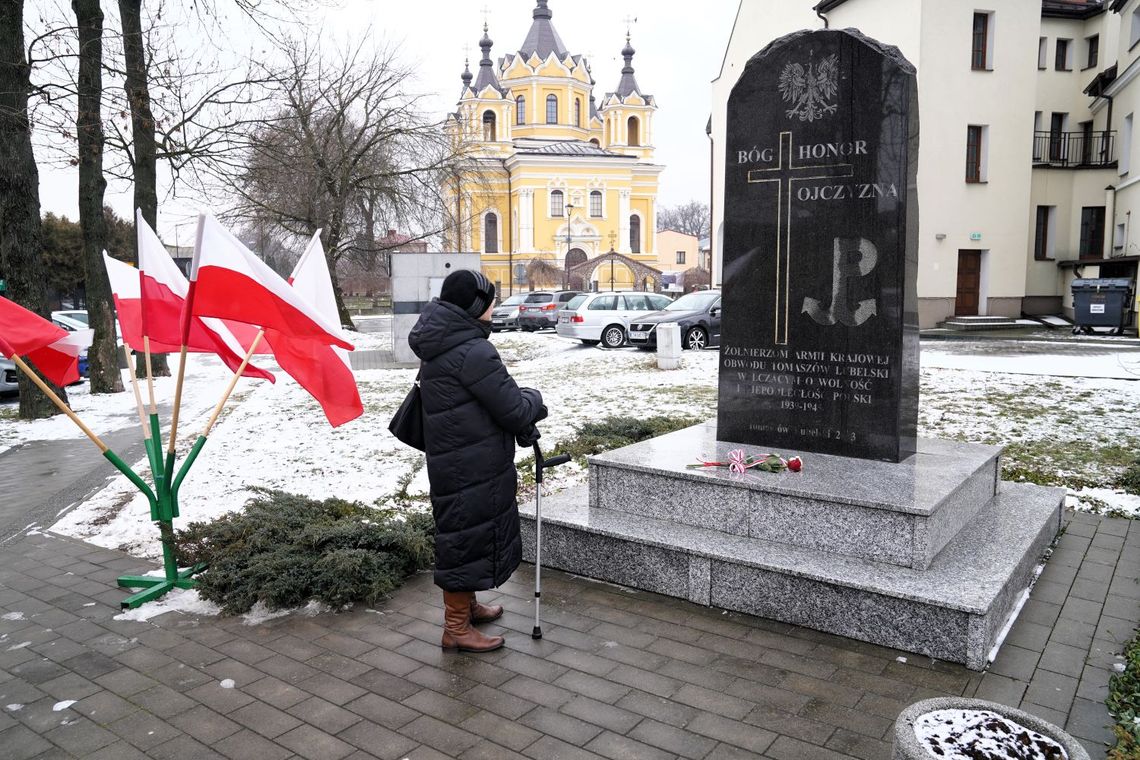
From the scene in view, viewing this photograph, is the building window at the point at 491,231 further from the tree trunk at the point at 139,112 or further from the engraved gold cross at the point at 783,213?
the engraved gold cross at the point at 783,213

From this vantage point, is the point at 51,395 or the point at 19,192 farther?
the point at 19,192

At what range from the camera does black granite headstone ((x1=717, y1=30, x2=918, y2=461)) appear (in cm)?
580

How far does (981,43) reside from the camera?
2819 cm

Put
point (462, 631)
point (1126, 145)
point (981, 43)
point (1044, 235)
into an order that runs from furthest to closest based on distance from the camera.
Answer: point (1044, 235), point (981, 43), point (1126, 145), point (462, 631)

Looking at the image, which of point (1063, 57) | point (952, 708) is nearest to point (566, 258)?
point (1063, 57)

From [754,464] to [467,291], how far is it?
2459 millimetres

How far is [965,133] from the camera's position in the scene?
92.6 ft

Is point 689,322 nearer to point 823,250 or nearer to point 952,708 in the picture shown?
point 823,250

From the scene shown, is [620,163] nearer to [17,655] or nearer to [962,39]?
[962,39]

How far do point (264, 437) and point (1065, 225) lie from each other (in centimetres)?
3096

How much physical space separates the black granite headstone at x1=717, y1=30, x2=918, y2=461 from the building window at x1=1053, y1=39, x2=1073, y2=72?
1284 inches

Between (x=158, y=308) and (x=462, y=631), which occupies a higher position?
(x=158, y=308)

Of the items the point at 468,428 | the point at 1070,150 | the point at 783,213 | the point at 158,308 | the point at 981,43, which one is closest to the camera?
the point at 468,428

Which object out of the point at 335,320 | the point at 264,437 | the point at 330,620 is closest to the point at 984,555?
the point at 330,620
